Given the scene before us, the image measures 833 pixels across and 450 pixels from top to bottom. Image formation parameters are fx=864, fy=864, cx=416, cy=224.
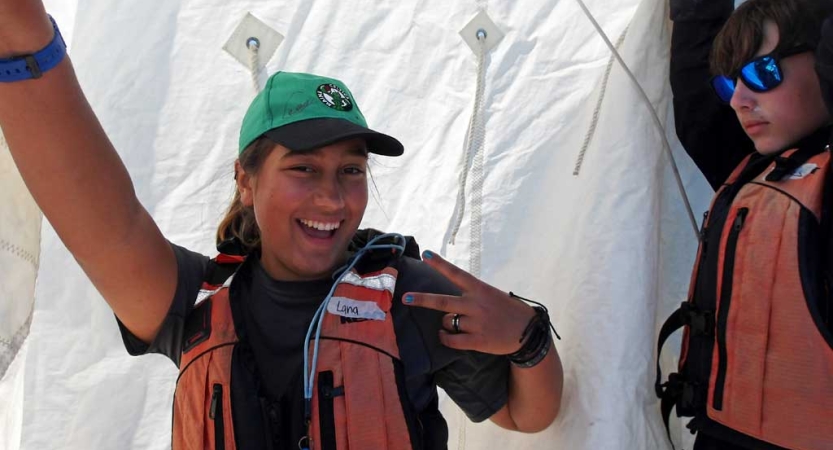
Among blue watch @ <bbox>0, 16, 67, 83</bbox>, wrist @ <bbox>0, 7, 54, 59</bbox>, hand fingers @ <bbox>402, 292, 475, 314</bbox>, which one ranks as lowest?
hand fingers @ <bbox>402, 292, 475, 314</bbox>

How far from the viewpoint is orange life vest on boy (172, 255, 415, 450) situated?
50.9 inches

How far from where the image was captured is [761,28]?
150 cm

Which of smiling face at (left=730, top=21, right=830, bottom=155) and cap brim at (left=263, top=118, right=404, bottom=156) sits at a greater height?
cap brim at (left=263, top=118, right=404, bottom=156)

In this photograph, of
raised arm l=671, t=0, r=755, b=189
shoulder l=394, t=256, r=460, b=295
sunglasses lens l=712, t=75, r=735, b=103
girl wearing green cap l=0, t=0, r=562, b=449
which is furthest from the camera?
raised arm l=671, t=0, r=755, b=189

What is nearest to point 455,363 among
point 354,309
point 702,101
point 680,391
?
point 354,309

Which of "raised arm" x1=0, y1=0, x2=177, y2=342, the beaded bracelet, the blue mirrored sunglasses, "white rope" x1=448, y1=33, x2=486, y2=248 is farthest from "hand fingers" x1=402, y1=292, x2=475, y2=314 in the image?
the blue mirrored sunglasses

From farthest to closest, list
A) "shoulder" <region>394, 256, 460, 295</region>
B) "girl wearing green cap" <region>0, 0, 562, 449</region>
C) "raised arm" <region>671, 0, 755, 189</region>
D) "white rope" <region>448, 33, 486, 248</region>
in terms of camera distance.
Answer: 1. "white rope" <region>448, 33, 486, 248</region>
2. "raised arm" <region>671, 0, 755, 189</region>
3. "shoulder" <region>394, 256, 460, 295</region>
4. "girl wearing green cap" <region>0, 0, 562, 449</region>

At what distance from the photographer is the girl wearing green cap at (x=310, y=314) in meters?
1.28

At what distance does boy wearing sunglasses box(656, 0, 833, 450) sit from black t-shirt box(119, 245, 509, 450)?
0.36 metres

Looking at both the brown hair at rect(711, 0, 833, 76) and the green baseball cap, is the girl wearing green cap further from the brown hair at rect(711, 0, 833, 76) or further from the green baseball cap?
the brown hair at rect(711, 0, 833, 76)

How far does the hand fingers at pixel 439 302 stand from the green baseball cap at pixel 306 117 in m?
0.26

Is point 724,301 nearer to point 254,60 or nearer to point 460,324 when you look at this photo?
point 460,324

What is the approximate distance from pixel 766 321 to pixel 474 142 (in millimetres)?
731

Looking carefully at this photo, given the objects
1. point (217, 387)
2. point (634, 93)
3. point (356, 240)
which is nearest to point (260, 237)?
point (356, 240)
